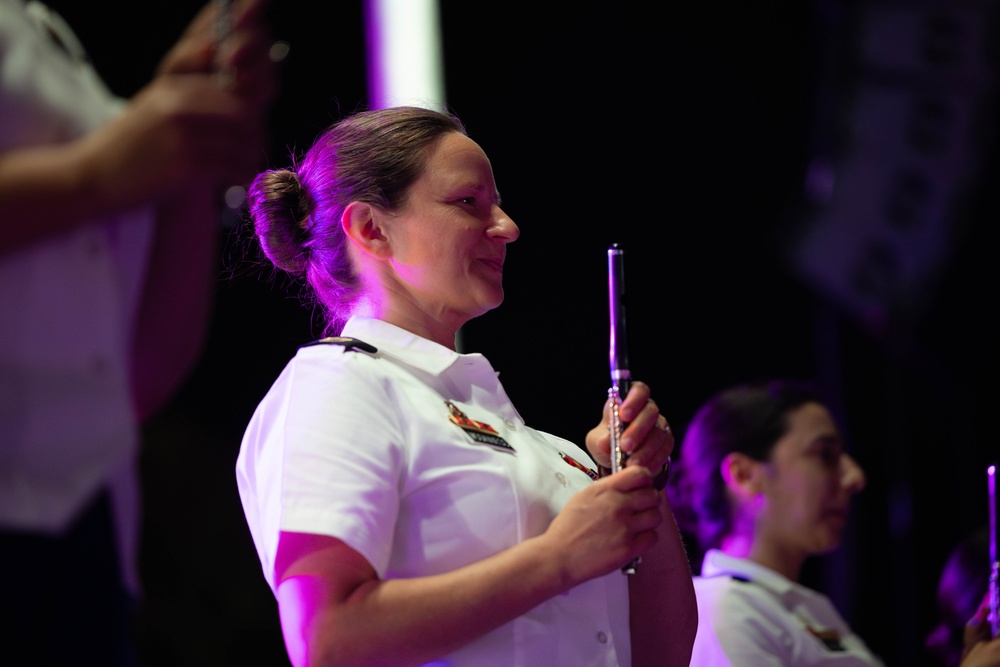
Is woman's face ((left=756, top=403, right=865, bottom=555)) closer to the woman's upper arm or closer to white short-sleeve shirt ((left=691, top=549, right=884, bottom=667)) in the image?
white short-sleeve shirt ((left=691, top=549, right=884, bottom=667))

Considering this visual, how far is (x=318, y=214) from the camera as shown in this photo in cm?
188

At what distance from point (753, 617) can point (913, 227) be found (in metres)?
2.40

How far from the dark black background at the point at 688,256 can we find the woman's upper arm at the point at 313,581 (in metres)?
1.67

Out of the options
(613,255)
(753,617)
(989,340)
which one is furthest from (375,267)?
(989,340)

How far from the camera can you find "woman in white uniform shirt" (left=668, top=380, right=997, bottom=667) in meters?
2.75

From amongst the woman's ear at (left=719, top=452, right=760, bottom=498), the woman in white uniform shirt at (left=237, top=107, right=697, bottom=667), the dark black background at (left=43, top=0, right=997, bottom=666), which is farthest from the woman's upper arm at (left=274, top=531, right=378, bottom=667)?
the woman's ear at (left=719, top=452, right=760, bottom=498)

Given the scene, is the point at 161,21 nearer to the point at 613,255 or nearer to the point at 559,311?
the point at 559,311

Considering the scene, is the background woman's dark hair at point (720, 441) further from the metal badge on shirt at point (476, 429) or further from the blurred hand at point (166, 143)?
the blurred hand at point (166, 143)

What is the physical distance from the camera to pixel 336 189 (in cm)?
186

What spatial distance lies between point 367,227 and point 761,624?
1403 millimetres

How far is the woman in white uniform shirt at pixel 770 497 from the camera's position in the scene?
9.02 feet

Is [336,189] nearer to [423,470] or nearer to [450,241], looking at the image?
[450,241]

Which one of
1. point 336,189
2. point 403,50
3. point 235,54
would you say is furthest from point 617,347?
point 403,50

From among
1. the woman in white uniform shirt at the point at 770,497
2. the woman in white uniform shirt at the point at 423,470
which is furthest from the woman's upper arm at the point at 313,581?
the woman in white uniform shirt at the point at 770,497
